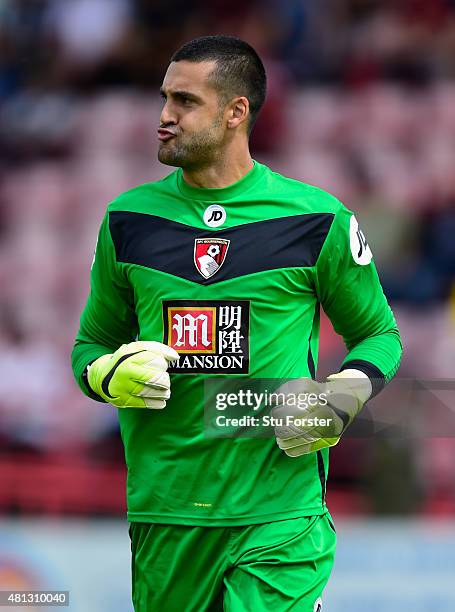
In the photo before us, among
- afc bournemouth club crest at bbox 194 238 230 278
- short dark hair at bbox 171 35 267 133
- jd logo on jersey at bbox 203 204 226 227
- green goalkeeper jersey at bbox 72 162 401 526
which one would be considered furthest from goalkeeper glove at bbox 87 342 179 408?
short dark hair at bbox 171 35 267 133

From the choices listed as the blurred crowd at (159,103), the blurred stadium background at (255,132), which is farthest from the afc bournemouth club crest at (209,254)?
the blurred crowd at (159,103)

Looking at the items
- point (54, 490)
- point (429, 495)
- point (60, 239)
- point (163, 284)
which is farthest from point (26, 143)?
point (163, 284)

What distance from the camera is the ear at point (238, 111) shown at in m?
3.51

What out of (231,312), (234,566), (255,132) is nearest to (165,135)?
(231,312)

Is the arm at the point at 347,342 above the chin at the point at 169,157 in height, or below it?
below

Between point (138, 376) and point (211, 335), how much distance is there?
0.25 metres

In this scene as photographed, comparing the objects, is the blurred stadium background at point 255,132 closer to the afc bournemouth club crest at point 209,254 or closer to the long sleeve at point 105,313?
the long sleeve at point 105,313

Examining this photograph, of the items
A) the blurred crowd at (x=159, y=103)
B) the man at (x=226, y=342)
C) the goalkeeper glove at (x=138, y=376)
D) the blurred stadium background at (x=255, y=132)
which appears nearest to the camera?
the goalkeeper glove at (x=138, y=376)

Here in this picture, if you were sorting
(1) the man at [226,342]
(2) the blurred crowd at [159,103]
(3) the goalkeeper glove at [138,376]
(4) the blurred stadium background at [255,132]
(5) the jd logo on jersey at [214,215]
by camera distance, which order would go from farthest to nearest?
(2) the blurred crowd at [159,103]
(4) the blurred stadium background at [255,132]
(5) the jd logo on jersey at [214,215]
(1) the man at [226,342]
(3) the goalkeeper glove at [138,376]

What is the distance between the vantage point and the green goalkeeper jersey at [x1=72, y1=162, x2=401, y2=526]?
11.1 ft

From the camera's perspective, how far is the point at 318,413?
3295 millimetres

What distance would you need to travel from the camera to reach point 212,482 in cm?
341

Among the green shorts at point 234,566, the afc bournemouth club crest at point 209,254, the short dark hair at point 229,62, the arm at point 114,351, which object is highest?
the short dark hair at point 229,62

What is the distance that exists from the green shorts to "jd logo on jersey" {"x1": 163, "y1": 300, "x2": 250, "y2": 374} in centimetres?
44
